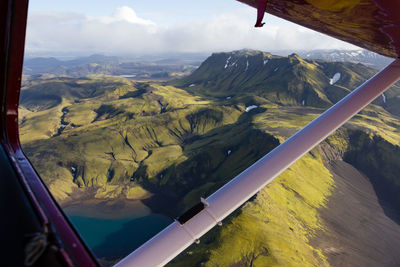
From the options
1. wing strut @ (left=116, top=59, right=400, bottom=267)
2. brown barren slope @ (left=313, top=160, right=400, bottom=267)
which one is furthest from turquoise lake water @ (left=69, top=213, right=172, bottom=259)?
wing strut @ (left=116, top=59, right=400, bottom=267)

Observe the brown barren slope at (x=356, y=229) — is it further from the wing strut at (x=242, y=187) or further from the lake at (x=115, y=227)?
the wing strut at (x=242, y=187)

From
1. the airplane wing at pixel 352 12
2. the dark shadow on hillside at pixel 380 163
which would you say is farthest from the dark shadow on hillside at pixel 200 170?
the airplane wing at pixel 352 12

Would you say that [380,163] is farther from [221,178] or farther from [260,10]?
[260,10]

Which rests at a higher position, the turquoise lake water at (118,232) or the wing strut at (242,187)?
the wing strut at (242,187)

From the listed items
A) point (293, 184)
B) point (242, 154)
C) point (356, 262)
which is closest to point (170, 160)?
point (242, 154)

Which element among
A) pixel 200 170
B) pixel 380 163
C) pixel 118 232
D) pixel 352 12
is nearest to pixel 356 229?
pixel 380 163

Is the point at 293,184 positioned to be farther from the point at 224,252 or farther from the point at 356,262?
the point at 224,252
